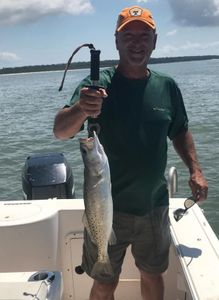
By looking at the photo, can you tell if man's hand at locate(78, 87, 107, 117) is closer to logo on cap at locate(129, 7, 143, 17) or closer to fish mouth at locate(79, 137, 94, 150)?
fish mouth at locate(79, 137, 94, 150)

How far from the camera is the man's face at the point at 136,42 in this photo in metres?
2.82

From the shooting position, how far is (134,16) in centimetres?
283

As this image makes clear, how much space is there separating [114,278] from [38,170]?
218cm

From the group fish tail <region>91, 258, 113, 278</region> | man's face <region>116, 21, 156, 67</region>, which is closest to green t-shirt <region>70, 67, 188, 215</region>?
man's face <region>116, 21, 156, 67</region>

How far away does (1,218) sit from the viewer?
3482 mm

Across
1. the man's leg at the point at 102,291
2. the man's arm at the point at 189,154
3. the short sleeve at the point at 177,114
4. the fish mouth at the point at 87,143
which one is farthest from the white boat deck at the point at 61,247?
the fish mouth at the point at 87,143

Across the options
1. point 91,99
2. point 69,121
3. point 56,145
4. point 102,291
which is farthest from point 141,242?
point 56,145

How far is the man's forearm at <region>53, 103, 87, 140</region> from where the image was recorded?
8.25 feet

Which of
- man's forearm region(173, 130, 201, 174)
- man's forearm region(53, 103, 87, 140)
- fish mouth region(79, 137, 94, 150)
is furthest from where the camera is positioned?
man's forearm region(173, 130, 201, 174)

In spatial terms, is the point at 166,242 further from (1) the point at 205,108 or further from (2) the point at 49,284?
(1) the point at 205,108

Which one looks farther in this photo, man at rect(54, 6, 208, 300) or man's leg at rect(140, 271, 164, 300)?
man's leg at rect(140, 271, 164, 300)

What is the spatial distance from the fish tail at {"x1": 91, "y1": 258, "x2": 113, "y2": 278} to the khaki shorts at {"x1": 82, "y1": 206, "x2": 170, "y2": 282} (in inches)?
1.2

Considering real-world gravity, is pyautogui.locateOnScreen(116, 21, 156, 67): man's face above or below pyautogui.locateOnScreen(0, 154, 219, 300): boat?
above

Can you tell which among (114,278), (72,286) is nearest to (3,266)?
(72,286)
